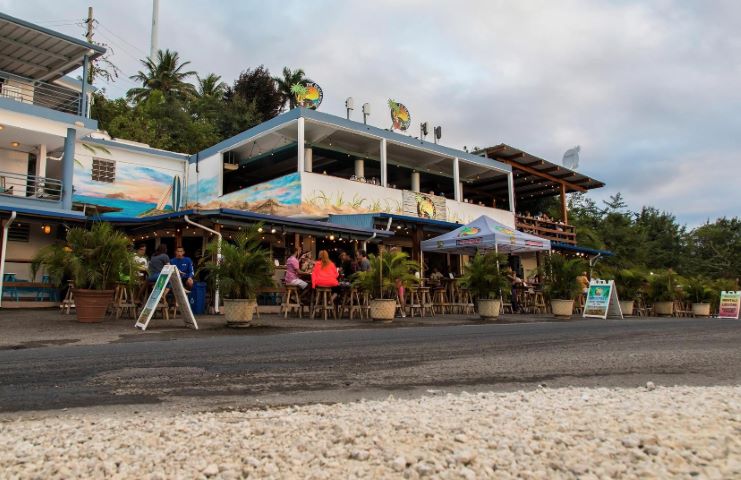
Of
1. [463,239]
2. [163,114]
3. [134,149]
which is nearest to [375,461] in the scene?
[463,239]

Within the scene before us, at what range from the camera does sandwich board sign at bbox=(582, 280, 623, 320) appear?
1443cm

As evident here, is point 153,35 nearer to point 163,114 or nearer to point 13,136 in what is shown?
point 163,114

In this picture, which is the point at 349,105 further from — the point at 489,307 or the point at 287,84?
the point at 287,84

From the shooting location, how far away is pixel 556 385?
414cm

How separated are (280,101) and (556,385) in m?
38.7

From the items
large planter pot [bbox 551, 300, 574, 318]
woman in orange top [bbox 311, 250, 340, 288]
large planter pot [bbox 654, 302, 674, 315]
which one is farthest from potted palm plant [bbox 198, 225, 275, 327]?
large planter pot [bbox 654, 302, 674, 315]

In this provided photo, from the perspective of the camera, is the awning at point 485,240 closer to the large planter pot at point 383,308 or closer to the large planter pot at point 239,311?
the large planter pot at point 383,308

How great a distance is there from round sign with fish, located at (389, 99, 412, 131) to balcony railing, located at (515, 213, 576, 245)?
291 inches

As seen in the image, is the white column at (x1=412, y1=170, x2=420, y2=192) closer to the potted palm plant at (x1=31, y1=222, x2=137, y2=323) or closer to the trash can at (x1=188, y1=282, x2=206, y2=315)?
the trash can at (x1=188, y1=282, x2=206, y2=315)

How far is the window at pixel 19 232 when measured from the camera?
1515 cm

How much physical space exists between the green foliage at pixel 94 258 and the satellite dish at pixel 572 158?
25.0 metres

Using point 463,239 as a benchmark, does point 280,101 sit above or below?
above

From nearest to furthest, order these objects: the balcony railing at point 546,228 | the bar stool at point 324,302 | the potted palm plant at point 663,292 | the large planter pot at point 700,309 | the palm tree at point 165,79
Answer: the bar stool at point 324,302 → the potted palm plant at point 663,292 → the large planter pot at point 700,309 → the balcony railing at point 546,228 → the palm tree at point 165,79

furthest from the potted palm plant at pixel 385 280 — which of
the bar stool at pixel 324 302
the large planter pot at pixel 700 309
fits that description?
the large planter pot at pixel 700 309
